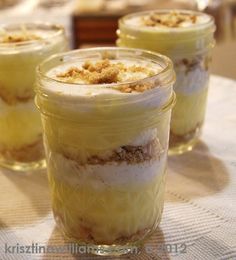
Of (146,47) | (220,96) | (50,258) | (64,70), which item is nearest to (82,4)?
(220,96)

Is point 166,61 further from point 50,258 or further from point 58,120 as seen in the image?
point 50,258

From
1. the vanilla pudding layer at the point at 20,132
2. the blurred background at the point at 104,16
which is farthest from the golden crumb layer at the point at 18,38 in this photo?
the blurred background at the point at 104,16

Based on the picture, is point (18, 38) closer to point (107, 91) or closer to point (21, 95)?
point (21, 95)

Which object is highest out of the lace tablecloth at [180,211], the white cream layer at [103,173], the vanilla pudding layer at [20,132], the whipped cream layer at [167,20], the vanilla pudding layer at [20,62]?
the whipped cream layer at [167,20]

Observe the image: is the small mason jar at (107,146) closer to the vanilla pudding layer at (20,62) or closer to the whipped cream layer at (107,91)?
the whipped cream layer at (107,91)

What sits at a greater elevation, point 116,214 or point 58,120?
point 58,120

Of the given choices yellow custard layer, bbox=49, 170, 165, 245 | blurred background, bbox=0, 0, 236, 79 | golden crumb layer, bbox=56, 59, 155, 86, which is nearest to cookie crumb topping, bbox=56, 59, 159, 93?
golden crumb layer, bbox=56, 59, 155, 86
